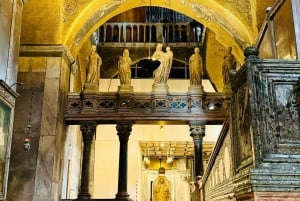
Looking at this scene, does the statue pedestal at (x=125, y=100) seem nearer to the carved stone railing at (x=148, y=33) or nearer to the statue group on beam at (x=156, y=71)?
the statue group on beam at (x=156, y=71)

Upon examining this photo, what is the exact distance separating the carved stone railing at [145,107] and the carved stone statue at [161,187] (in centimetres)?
840

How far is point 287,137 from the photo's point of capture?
269cm

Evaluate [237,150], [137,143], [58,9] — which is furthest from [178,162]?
[237,150]

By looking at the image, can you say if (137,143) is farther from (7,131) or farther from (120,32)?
(7,131)

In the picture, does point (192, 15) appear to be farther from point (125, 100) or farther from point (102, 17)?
point (125, 100)

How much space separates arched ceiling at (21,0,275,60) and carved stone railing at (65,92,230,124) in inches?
53.5

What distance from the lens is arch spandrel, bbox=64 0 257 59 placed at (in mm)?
9430

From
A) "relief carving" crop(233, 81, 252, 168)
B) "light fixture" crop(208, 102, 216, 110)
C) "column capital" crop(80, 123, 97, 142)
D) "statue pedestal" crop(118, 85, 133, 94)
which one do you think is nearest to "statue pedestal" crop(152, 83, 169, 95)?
"statue pedestal" crop(118, 85, 133, 94)

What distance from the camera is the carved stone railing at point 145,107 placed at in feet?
29.5

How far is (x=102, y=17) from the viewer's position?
9898mm

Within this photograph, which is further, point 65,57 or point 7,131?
point 65,57

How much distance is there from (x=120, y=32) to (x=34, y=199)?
871 centimetres

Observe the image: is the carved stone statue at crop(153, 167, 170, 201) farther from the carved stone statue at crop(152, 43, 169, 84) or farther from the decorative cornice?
the decorative cornice

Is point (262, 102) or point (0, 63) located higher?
point (0, 63)
